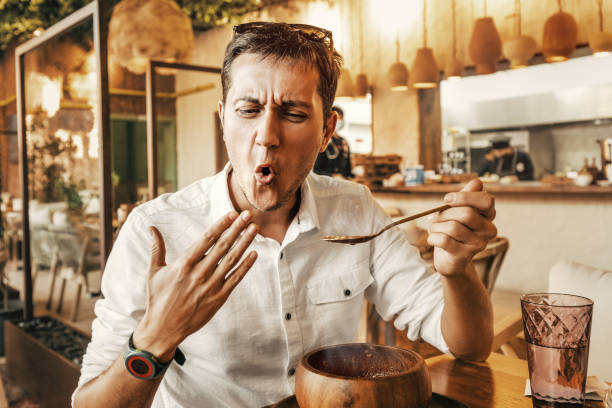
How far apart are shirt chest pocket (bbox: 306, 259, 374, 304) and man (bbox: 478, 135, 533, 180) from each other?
157 inches

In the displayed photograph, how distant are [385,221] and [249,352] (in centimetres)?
A: 53

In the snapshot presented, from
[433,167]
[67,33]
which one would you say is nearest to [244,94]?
[67,33]

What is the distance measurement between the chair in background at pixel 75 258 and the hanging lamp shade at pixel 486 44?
10.2 feet

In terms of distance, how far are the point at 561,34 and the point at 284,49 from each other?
10.3ft

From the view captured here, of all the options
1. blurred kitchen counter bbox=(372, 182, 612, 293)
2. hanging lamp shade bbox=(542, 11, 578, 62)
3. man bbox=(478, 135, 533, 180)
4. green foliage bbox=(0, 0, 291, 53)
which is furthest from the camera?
green foliage bbox=(0, 0, 291, 53)

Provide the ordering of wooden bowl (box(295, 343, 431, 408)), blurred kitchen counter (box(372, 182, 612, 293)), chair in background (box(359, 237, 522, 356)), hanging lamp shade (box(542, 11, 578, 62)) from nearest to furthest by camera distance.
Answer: wooden bowl (box(295, 343, 431, 408)), chair in background (box(359, 237, 522, 356)), hanging lamp shade (box(542, 11, 578, 62)), blurred kitchen counter (box(372, 182, 612, 293))

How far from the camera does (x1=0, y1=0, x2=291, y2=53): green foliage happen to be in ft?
19.4

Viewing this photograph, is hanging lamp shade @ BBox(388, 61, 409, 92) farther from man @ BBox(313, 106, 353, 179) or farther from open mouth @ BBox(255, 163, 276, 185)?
open mouth @ BBox(255, 163, 276, 185)

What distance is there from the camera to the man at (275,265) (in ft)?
3.42

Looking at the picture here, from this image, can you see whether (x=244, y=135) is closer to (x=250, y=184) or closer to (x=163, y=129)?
(x=250, y=184)

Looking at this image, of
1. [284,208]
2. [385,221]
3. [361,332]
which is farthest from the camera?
[361,332]

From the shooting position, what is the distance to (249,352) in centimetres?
117

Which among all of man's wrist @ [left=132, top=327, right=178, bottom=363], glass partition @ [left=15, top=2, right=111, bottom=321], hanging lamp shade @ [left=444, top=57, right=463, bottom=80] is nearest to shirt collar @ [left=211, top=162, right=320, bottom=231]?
man's wrist @ [left=132, top=327, right=178, bottom=363]

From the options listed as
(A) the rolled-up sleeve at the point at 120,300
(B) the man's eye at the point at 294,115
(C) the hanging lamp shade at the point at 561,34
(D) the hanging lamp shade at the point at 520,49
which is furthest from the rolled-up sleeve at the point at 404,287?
(D) the hanging lamp shade at the point at 520,49
